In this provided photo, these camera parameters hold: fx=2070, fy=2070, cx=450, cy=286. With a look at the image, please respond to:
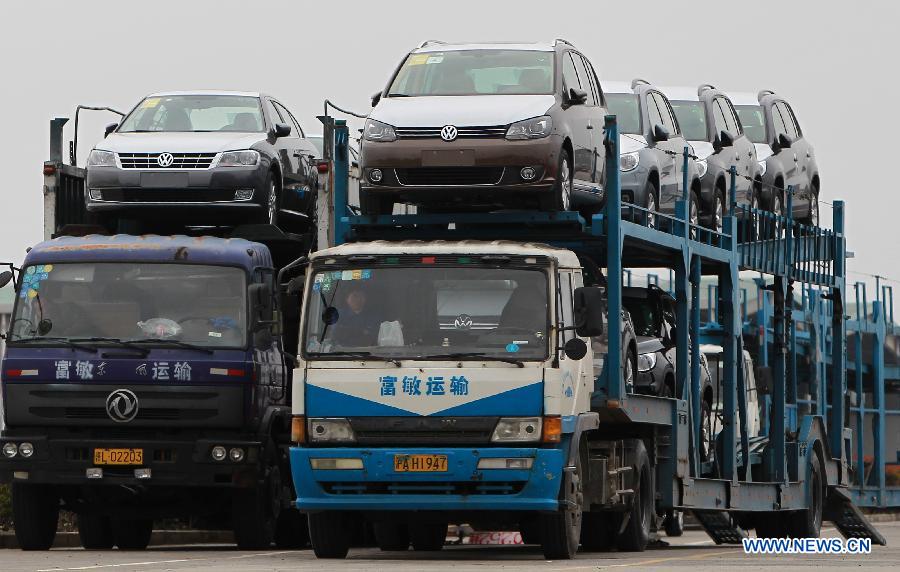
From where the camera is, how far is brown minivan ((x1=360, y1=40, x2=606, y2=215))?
1627 centimetres

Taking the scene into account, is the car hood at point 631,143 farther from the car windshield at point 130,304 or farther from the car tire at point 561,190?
the car windshield at point 130,304

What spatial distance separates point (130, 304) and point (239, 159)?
2.28 m

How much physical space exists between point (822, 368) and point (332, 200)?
7.73 metres

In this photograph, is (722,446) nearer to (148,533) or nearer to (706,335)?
(706,335)

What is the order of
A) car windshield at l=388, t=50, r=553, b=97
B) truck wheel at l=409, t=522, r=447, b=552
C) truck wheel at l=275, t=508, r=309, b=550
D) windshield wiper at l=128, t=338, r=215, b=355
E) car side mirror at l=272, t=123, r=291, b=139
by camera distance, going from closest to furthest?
car windshield at l=388, t=50, r=553, b=97, windshield wiper at l=128, t=338, r=215, b=355, truck wheel at l=409, t=522, r=447, b=552, truck wheel at l=275, t=508, r=309, b=550, car side mirror at l=272, t=123, r=291, b=139

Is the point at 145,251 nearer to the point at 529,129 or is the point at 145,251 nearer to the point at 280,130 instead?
the point at 280,130

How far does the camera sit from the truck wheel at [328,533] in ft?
51.6

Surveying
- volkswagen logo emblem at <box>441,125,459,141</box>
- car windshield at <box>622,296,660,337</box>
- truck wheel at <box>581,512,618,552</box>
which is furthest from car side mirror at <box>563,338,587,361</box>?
car windshield at <box>622,296,660,337</box>

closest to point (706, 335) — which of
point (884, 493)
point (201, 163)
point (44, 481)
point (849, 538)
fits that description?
point (849, 538)

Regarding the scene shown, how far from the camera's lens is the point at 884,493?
96.2ft

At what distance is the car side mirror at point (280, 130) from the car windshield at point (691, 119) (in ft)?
15.5

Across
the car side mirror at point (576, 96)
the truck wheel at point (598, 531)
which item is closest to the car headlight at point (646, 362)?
the truck wheel at point (598, 531)

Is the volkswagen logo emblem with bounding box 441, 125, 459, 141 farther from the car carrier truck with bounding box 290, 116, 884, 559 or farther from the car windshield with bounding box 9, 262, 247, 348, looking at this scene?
the car windshield with bounding box 9, 262, 247, 348

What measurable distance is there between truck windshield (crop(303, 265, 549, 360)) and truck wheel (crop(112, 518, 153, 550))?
515 cm
